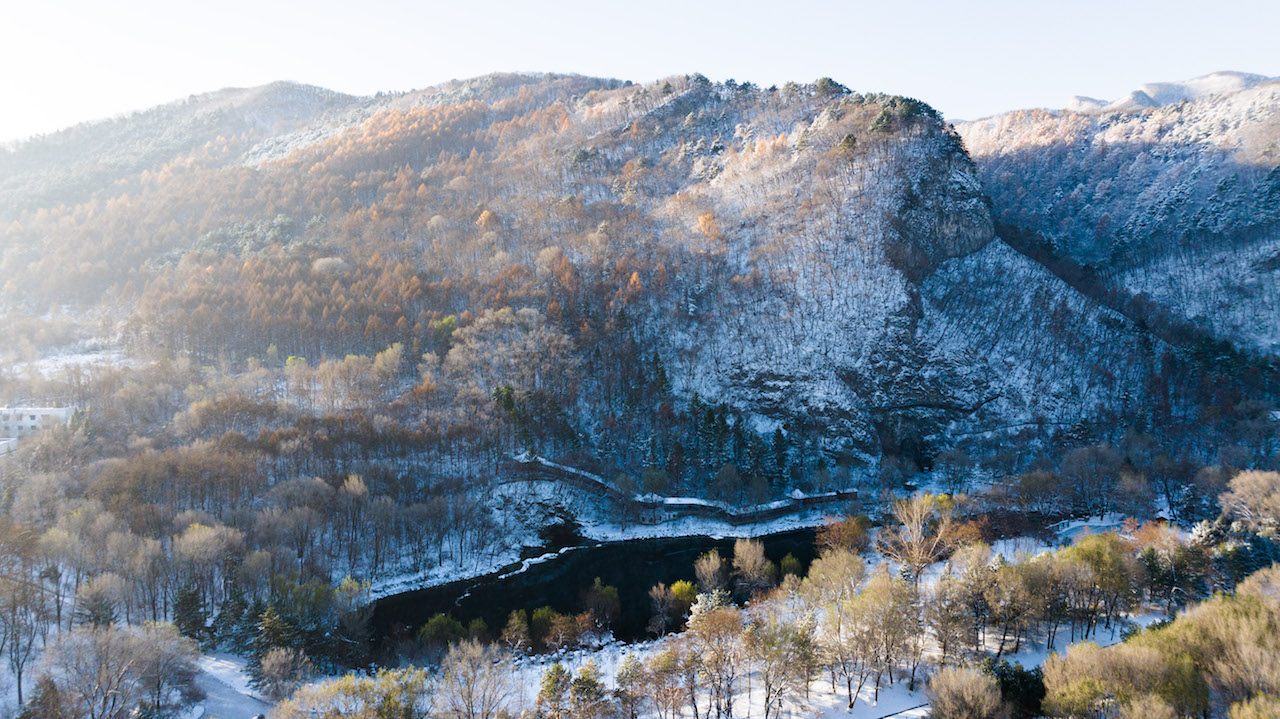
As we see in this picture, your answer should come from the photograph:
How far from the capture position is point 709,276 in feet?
314

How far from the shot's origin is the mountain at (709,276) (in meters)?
79.5

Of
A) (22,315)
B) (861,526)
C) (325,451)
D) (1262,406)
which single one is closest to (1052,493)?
(861,526)

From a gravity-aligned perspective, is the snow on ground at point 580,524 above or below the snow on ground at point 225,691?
below

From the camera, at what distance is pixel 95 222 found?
4456 inches

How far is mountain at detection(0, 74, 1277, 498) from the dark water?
9.99 metres

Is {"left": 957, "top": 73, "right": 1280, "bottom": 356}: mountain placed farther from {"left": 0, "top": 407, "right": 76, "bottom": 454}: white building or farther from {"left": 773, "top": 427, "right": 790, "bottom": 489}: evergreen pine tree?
{"left": 0, "top": 407, "right": 76, "bottom": 454}: white building

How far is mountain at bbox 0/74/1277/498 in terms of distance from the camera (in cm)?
7950

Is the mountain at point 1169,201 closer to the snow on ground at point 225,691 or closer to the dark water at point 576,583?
the dark water at point 576,583

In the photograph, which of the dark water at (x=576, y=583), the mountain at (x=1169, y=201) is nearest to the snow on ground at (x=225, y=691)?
the dark water at (x=576, y=583)

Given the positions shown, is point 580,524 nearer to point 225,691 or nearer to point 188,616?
point 188,616

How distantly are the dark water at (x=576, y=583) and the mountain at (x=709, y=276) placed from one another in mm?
9987

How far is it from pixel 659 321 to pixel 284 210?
75.6 metres

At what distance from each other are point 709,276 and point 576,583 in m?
54.5

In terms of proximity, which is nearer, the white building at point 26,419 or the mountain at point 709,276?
the white building at point 26,419
